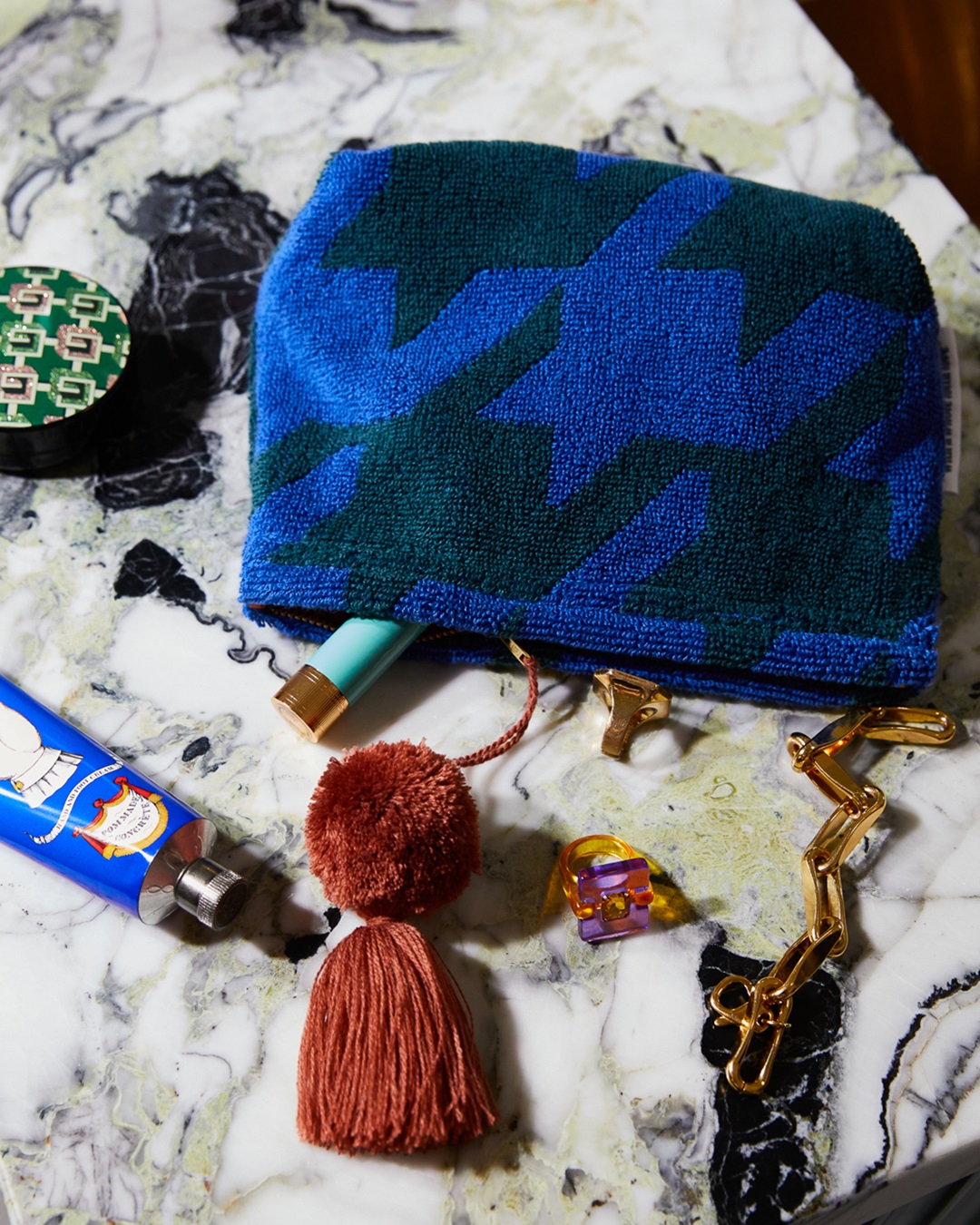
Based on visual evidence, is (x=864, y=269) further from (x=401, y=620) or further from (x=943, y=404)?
(x=401, y=620)

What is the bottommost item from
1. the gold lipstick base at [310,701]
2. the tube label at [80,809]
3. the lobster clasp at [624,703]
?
the lobster clasp at [624,703]

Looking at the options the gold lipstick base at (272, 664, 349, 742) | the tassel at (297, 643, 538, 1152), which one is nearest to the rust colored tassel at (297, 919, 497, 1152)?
the tassel at (297, 643, 538, 1152)

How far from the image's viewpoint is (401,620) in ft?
1.58

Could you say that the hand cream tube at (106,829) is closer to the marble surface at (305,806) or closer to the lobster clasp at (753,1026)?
the marble surface at (305,806)

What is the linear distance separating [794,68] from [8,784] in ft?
2.15

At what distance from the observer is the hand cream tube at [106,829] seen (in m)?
0.42

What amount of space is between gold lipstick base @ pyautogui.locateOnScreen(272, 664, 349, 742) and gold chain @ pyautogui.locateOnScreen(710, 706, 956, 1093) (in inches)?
7.7

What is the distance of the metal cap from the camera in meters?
0.42

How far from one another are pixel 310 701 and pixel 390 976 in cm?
12

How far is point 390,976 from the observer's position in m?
0.40

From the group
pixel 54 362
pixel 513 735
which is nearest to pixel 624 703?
pixel 513 735

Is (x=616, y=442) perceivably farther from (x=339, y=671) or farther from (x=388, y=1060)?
(x=388, y=1060)

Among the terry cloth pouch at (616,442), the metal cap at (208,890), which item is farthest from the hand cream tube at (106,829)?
the terry cloth pouch at (616,442)

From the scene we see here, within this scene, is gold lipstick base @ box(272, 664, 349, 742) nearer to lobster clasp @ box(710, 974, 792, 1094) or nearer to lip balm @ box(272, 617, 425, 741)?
lip balm @ box(272, 617, 425, 741)
